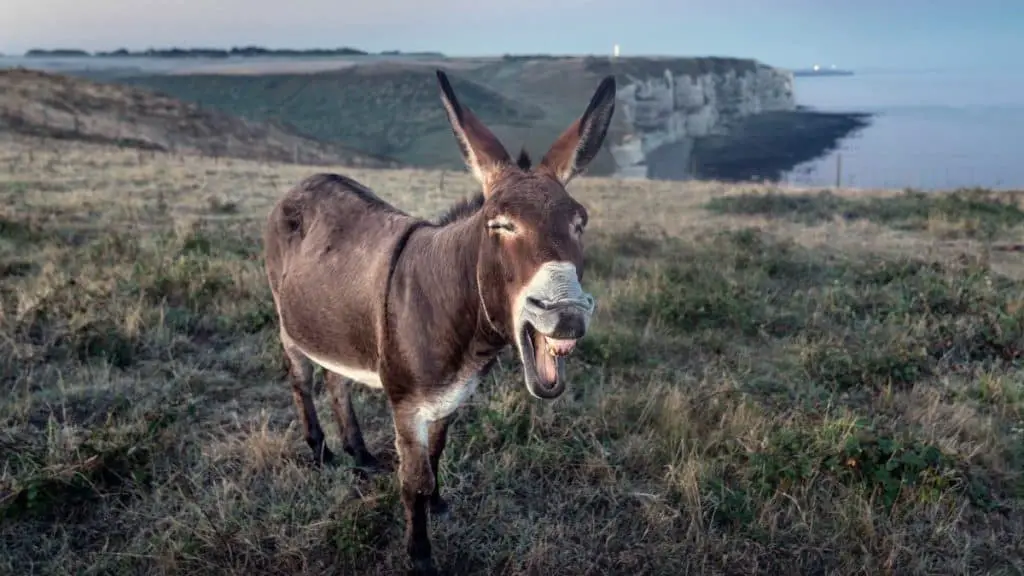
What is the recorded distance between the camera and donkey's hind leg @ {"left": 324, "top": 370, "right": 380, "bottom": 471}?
14.4ft

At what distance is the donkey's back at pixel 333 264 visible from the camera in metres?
3.44

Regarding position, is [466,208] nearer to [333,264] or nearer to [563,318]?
[333,264]

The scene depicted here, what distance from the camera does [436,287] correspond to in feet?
9.91

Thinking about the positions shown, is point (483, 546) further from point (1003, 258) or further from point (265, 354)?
point (1003, 258)

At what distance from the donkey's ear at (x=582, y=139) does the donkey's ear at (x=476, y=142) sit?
0.72ft

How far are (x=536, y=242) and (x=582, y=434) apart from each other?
2484 millimetres

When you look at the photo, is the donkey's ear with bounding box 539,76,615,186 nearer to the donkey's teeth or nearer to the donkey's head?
the donkey's head

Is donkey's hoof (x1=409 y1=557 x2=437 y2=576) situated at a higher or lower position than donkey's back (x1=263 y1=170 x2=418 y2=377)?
lower

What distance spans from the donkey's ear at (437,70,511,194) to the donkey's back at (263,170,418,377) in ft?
2.29

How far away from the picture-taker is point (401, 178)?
21141 mm

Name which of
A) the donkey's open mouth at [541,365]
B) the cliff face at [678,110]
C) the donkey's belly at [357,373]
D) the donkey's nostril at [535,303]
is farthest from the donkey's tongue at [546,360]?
the cliff face at [678,110]

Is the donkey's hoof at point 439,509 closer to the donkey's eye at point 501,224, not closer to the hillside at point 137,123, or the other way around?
the donkey's eye at point 501,224

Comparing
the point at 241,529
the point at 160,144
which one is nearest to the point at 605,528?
the point at 241,529

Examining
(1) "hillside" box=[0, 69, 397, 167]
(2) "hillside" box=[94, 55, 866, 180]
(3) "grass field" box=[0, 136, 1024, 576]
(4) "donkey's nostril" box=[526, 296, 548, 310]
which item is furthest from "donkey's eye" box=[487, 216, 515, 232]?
(2) "hillside" box=[94, 55, 866, 180]
